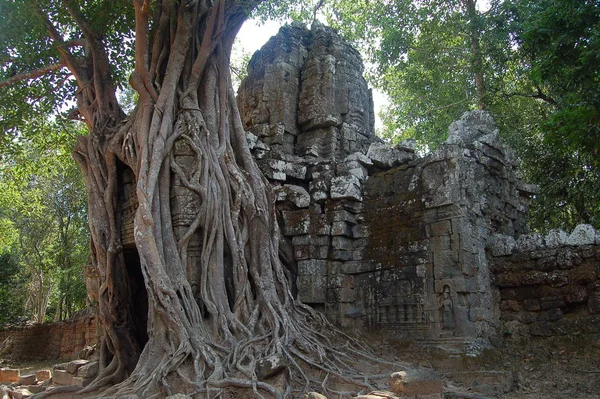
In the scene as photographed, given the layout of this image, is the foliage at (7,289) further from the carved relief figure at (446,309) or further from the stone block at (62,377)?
the carved relief figure at (446,309)

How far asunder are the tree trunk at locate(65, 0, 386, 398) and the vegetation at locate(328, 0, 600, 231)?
407 centimetres

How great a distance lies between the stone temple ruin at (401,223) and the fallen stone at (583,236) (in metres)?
0.01

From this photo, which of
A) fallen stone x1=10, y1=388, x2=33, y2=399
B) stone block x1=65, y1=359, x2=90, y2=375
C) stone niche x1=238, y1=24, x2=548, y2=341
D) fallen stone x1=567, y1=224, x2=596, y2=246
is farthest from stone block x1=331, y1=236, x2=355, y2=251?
fallen stone x1=10, y1=388, x2=33, y2=399

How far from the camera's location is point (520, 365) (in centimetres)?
596

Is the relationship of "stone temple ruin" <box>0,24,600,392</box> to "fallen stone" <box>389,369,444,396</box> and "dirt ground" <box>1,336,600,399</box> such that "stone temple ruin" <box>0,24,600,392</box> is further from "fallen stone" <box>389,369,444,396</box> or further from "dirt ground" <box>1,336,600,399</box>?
"fallen stone" <box>389,369,444,396</box>

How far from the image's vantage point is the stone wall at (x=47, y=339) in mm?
13117

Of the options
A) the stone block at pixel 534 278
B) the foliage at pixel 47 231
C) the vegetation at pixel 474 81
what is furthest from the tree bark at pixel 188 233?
the foliage at pixel 47 231

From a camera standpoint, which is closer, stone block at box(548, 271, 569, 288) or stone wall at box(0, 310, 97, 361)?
stone block at box(548, 271, 569, 288)

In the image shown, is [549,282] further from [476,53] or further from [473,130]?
[476,53]

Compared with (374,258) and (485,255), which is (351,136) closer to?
(374,258)

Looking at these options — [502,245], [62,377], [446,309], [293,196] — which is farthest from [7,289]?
[502,245]

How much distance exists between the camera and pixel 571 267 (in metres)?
6.20

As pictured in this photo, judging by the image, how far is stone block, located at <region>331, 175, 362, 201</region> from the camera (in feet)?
24.2

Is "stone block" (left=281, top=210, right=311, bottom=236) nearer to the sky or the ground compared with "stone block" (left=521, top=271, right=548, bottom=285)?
nearer to the sky
